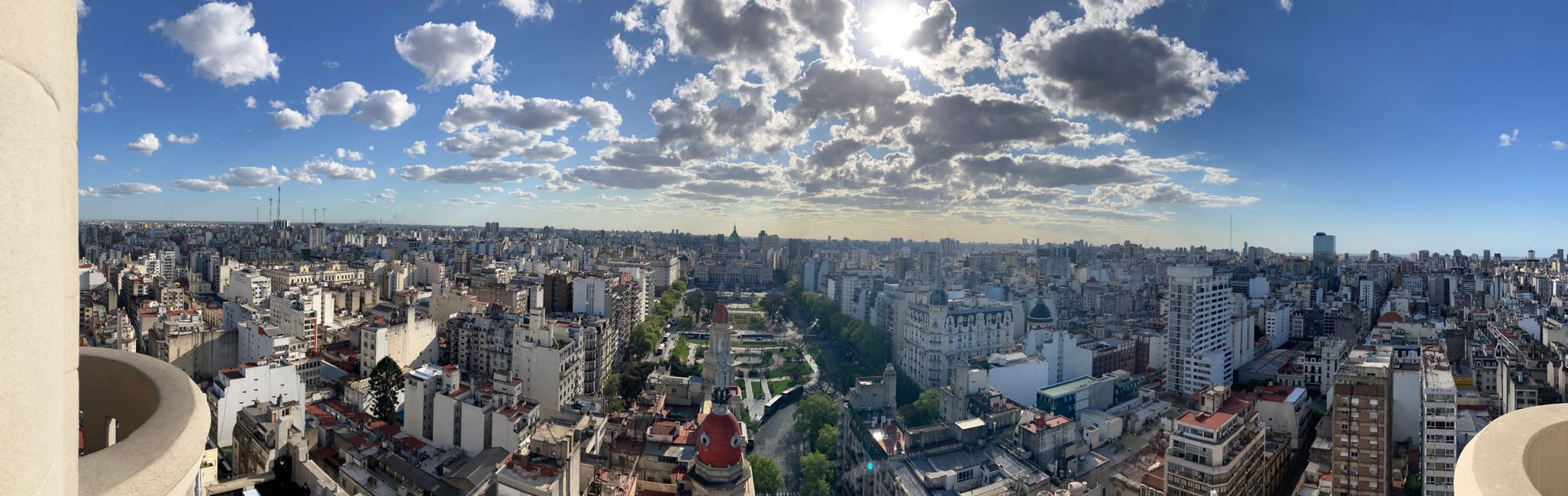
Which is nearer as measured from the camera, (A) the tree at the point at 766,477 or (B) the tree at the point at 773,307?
(A) the tree at the point at 766,477

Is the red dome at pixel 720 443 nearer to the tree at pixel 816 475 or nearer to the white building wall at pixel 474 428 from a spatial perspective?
the tree at pixel 816 475

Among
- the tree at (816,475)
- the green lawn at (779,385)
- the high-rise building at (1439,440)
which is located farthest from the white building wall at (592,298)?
the high-rise building at (1439,440)

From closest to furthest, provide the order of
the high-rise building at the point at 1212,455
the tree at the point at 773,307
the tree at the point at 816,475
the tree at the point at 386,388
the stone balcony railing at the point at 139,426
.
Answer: the stone balcony railing at the point at 139,426 → the high-rise building at the point at 1212,455 → the tree at the point at 816,475 → the tree at the point at 386,388 → the tree at the point at 773,307

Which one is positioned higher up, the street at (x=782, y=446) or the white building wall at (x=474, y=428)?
the white building wall at (x=474, y=428)

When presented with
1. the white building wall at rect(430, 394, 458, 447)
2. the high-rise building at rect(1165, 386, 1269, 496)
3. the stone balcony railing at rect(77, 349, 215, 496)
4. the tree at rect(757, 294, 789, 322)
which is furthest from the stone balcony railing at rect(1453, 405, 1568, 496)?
the tree at rect(757, 294, 789, 322)

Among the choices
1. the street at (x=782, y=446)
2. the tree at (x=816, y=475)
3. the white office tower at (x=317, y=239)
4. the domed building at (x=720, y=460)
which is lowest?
the street at (x=782, y=446)

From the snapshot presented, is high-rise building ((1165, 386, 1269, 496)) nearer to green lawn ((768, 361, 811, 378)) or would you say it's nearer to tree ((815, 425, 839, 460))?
tree ((815, 425, 839, 460))

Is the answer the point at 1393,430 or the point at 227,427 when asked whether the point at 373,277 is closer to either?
the point at 227,427
